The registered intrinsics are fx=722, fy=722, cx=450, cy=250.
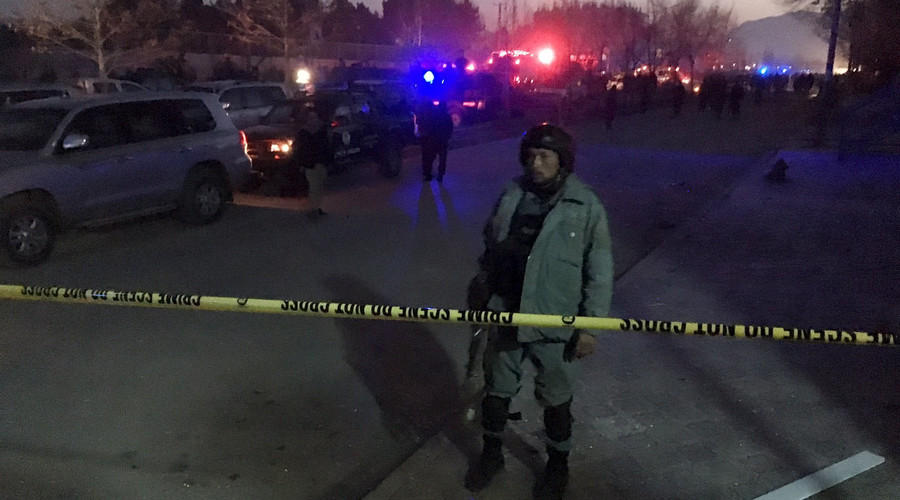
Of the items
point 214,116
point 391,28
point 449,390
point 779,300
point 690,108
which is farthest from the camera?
point 391,28

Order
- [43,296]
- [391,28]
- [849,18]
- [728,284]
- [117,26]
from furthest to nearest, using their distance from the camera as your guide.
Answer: [391,28]
[849,18]
[117,26]
[728,284]
[43,296]

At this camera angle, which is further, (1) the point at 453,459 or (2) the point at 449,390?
(2) the point at 449,390

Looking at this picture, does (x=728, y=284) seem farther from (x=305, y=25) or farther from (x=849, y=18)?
(x=305, y=25)

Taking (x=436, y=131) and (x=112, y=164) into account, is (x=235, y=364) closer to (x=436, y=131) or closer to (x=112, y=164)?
(x=112, y=164)

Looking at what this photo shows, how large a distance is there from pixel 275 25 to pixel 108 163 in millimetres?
34105

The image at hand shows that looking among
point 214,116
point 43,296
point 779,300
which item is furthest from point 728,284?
point 214,116

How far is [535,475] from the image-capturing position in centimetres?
→ 380

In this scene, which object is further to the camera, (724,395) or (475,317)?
(724,395)

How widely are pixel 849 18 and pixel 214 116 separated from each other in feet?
99.0

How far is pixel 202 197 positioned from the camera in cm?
978

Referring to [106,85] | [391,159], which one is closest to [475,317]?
[391,159]

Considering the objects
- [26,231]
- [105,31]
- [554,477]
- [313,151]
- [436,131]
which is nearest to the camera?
[554,477]

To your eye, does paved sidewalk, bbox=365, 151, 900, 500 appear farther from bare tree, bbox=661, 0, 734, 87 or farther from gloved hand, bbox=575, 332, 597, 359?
bare tree, bbox=661, 0, 734, 87

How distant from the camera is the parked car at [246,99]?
16.4 metres
